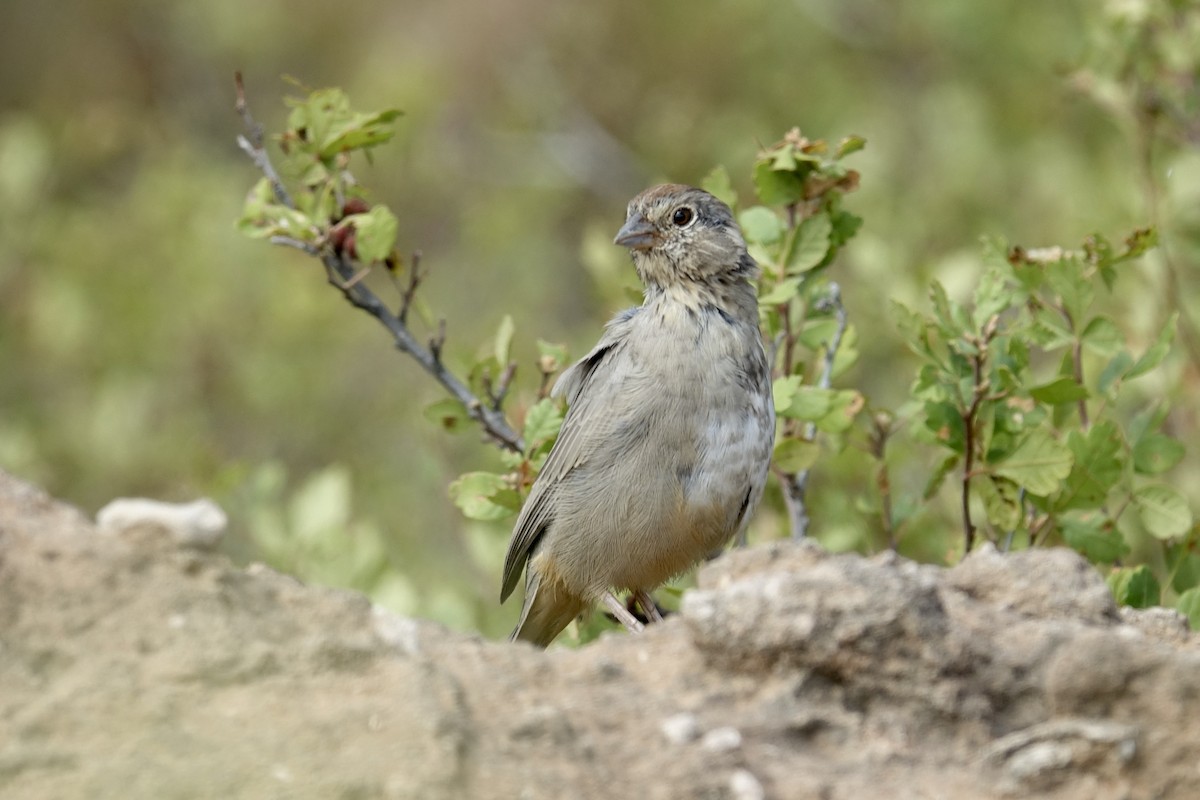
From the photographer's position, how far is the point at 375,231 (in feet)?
15.9

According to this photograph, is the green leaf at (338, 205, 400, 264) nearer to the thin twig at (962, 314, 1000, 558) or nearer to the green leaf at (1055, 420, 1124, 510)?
the thin twig at (962, 314, 1000, 558)

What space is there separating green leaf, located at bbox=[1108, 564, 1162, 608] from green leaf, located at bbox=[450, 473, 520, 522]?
1.76 m

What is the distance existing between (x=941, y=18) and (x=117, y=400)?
638cm

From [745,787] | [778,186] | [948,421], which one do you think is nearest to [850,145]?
[778,186]

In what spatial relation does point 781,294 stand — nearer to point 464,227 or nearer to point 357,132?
point 357,132

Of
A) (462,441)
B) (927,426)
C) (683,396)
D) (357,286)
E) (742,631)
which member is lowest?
(742,631)

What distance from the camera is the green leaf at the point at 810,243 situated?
4832 millimetres

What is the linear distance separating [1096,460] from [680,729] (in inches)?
82.3

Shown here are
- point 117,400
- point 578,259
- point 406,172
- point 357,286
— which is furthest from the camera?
point 578,259

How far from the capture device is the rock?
2580 millimetres

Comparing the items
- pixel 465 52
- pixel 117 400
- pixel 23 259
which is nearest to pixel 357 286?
pixel 117 400

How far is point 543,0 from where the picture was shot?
64.9ft

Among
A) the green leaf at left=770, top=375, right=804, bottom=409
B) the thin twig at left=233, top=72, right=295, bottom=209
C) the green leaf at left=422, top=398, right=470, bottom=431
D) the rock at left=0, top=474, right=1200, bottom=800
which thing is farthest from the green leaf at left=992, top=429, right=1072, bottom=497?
the thin twig at left=233, top=72, right=295, bottom=209

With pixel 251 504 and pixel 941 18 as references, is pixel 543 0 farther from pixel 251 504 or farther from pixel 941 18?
pixel 251 504
